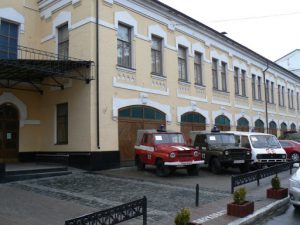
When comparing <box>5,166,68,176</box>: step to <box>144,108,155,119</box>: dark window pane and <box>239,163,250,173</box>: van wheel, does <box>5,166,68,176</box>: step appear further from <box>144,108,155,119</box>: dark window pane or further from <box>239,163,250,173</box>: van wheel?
<box>239,163,250,173</box>: van wheel

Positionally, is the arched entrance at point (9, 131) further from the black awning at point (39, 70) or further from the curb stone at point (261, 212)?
the curb stone at point (261, 212)

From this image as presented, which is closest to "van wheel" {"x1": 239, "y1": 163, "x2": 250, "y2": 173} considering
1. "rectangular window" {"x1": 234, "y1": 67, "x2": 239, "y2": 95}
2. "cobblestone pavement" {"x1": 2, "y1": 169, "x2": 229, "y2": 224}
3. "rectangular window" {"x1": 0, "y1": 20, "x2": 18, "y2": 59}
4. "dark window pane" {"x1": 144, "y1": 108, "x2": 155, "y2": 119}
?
"cobblestone pavement" {"x1": 2, "y1": 169, "x2": 229, "y2": 224}

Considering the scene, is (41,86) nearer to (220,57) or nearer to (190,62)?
(190,62)

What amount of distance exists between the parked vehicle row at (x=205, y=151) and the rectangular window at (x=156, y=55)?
4.68 meters

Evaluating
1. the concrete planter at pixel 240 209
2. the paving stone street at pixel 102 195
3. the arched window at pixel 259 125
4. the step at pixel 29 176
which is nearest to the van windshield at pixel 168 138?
the paving stone street at pixel 102 195

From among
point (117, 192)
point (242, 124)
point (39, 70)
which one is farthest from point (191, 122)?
point (117, 192)

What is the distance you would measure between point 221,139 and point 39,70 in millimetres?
8721

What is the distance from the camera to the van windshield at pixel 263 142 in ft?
61.1

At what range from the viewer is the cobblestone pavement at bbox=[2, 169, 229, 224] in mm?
9859

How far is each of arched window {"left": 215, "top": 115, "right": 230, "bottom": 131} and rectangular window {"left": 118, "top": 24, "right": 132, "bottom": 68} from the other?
382 inches

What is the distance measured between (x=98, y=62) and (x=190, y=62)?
857 centimetres

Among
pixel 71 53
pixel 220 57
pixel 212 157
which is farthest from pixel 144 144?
pixel 220 57

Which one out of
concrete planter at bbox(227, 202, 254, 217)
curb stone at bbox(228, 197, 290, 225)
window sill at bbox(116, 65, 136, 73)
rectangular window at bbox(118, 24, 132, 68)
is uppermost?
rectangular window at bbox(118, 24, 132, 68)

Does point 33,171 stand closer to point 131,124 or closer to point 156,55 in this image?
point 131,124
